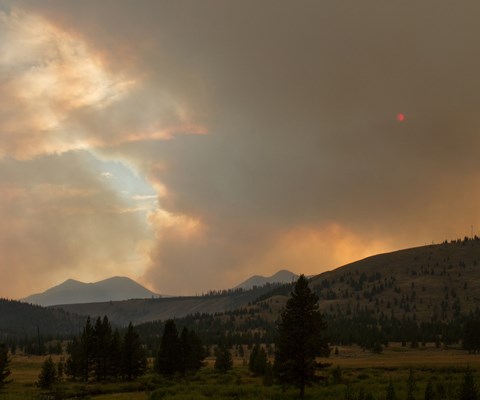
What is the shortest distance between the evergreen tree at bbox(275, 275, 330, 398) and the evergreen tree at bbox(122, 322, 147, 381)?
45.6 m

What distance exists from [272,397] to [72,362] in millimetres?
56797

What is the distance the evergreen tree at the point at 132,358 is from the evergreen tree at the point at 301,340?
45589 mm

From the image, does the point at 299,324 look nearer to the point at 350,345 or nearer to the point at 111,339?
the point at 111,339

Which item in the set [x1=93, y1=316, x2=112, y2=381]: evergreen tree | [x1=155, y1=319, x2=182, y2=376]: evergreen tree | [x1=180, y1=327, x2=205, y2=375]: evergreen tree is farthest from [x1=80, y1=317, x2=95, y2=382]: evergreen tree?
[x1=180, y1=327, x2=205, y2=375]: evergreen tree

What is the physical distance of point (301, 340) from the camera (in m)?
51.9

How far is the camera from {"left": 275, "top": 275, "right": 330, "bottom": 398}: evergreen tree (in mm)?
52000

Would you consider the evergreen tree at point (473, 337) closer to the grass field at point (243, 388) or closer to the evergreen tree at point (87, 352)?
the grass field at point (243, 388)

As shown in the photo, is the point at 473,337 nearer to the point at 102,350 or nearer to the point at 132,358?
the point at 132,358

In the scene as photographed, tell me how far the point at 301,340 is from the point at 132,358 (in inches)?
1922

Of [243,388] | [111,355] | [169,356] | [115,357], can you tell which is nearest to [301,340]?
[243,388]

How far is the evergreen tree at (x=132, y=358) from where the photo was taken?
90.4m

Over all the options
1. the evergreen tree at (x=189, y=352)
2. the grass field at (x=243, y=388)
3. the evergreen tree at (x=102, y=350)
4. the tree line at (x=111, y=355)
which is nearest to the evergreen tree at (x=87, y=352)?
the tree line at (x=111, y=355)

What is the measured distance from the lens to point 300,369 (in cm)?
5212

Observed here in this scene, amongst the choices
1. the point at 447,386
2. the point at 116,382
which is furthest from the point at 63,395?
the point at 447,386
